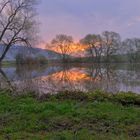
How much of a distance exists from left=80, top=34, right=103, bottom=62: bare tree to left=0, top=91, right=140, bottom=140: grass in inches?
4262

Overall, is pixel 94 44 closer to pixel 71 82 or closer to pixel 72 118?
pixel 71 82

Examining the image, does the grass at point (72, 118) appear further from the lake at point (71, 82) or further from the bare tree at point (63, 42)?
the bare tree at point (63, 42)

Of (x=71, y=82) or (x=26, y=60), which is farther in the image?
(x=26, y=60)

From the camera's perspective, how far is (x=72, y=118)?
342 inches

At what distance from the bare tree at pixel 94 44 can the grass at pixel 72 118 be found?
108 meters

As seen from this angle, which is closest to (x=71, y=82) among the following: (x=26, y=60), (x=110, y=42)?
(x=26, y=60)

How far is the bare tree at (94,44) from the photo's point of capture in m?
120

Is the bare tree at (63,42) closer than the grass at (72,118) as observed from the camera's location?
No

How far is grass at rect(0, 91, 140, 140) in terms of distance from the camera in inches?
279

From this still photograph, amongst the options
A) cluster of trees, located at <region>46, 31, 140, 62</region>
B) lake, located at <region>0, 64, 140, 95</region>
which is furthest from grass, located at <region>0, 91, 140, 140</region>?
cluster of trees, located at <region>46, 31, 140, 62</region>

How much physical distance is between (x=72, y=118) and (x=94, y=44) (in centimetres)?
11448

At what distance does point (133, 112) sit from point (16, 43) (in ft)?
133

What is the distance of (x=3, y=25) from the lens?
46.9 m

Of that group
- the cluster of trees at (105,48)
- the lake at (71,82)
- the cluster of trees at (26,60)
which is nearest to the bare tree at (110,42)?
the cluster of trees at (105,48)
